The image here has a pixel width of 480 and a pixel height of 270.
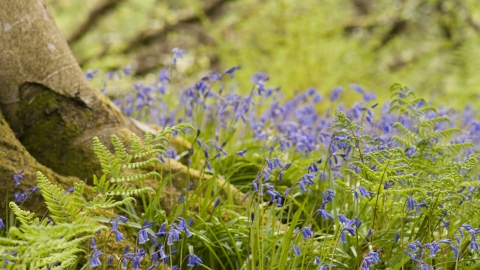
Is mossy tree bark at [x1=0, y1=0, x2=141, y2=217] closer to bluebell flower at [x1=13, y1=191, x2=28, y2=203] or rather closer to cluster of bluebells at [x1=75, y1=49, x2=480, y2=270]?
bluebell flower at [x1=13, y1=191, x2=28, y2=203]

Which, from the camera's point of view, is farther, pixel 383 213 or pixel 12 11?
pixel 12 11

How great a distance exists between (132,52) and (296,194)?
438 inches

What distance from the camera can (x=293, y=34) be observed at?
9.41 meters

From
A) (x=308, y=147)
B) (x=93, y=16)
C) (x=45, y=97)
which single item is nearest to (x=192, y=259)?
(x=45, y=97)

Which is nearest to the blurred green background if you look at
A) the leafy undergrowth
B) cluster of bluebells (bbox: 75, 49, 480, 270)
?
cluster of bluebells (bbox: 75, 49, 480, 270)

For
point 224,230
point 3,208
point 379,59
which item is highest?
point 379,59

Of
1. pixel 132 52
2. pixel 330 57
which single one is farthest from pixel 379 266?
pixel 132 52

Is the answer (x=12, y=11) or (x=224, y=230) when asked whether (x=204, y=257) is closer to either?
(x=224, y=230)

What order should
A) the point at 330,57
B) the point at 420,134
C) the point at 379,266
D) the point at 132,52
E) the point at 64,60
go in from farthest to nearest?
1. the point at 132,52
2. the point at 330,57
3. the point at 64,60
4. the point at 420,134
5. the point at 379,266

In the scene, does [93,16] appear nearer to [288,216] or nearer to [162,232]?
[288,216]

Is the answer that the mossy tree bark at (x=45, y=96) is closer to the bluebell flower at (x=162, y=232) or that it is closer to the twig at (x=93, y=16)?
the bluebell flower at (x=162, y=232)

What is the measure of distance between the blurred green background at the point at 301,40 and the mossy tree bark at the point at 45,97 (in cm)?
595

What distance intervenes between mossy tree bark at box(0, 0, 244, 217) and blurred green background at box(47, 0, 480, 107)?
5952mm

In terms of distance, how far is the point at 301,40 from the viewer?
30.4ft
